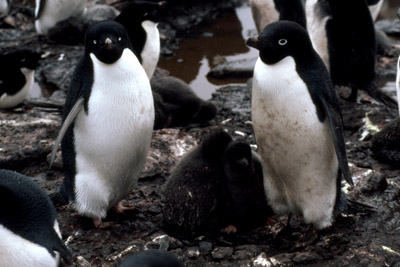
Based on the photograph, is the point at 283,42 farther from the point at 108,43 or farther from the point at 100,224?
the point at 100,224

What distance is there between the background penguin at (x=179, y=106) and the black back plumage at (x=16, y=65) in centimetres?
117

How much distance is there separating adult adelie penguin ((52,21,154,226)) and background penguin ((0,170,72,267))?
844 mm

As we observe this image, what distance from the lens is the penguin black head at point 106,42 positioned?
3.81 m

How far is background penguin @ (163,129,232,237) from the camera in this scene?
12.7ft

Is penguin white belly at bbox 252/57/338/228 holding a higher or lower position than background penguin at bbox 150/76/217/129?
higher

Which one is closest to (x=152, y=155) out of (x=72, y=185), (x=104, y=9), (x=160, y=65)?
(x=72, y=185)

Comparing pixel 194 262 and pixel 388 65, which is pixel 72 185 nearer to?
pixel 194 262

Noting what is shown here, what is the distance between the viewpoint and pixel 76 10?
874 centimetres

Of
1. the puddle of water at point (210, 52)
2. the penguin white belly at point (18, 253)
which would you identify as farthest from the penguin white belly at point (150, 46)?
the penguin white belly at point (18, 253)

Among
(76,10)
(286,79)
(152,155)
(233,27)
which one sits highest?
(286,79)

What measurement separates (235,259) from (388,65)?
15.0ft

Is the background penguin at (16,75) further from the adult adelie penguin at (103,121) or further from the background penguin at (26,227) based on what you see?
the background penguin at (26,227)

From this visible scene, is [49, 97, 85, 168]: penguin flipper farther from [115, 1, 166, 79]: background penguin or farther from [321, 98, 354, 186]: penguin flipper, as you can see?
[115, 1, 166, 79]: background penguin

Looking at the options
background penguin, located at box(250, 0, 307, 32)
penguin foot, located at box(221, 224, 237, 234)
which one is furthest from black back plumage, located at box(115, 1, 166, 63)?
penguin foot, located at box(221, 224, 237, 234)
